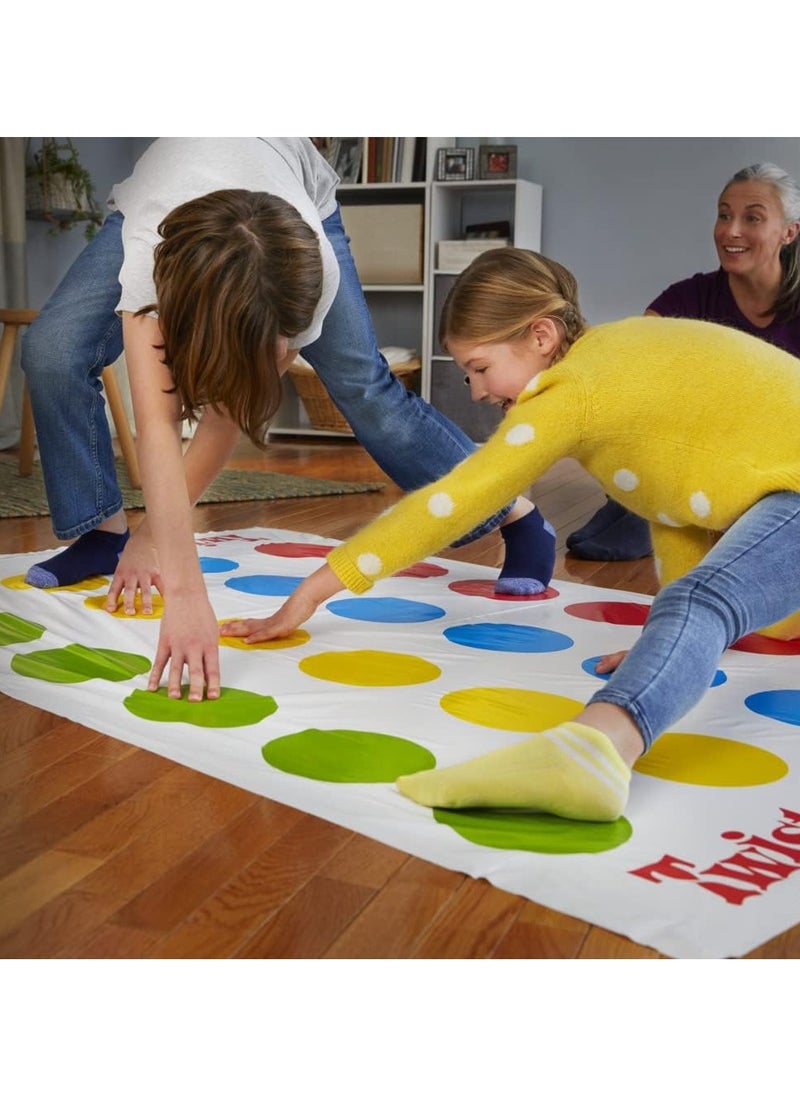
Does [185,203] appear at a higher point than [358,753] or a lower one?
higher

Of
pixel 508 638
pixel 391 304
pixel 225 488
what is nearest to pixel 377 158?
pixel 391 304

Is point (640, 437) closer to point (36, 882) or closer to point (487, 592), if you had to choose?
point (487, 592)

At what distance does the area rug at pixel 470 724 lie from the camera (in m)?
0.78

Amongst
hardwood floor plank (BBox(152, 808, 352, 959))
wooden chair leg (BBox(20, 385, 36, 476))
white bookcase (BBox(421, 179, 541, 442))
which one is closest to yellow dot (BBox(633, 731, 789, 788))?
hardwood floor plank (BBox(152, 808, 352, 959))

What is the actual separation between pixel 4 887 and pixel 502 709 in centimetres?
53

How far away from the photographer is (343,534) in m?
2.21

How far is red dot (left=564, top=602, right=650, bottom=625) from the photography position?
1553mm

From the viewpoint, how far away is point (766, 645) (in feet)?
4.67

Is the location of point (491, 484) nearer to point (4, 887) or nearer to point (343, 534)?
point (4, 887)

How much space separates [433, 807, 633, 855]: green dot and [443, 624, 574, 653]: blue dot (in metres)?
0.50

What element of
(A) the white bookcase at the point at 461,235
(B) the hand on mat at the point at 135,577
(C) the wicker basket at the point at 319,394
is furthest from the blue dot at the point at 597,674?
(C) the wicker basket at the point at 319,394

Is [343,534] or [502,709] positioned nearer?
[502,709]
